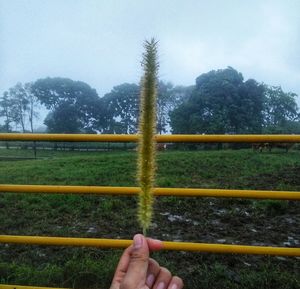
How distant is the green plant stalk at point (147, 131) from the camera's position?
3.56 feet

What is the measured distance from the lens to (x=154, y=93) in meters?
1.12

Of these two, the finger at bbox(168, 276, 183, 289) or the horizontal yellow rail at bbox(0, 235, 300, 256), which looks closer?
the finger at bbox(168, 276, 183, 289)

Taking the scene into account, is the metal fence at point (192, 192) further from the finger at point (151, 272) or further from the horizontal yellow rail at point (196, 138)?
the finger at point (151, 272)

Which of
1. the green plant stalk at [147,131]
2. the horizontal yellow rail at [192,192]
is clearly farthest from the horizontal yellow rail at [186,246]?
the green plant stalk at [147,131]

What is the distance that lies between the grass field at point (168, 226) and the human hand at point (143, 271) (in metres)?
2.35

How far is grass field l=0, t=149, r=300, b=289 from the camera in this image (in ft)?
12.6

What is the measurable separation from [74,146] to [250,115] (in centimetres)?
892

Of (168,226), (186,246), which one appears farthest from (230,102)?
(186,246)

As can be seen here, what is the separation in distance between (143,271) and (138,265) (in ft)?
0.08

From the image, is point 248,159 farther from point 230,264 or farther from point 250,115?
point 230,264

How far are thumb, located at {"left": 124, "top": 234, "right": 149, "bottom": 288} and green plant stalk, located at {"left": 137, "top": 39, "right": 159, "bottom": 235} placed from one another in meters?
0.15

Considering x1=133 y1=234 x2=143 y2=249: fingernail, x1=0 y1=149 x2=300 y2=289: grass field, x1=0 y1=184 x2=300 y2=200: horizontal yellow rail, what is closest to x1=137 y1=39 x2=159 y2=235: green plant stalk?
x1=133 y1=234 x2=143 y2=249: fingernail

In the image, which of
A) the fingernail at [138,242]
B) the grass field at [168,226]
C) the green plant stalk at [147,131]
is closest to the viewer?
the green plant stalk at [147,131]

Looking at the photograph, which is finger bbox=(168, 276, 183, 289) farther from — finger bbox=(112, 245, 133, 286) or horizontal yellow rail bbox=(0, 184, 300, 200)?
horizontal yellow rail bbox=(0, 184, 300, 200)
